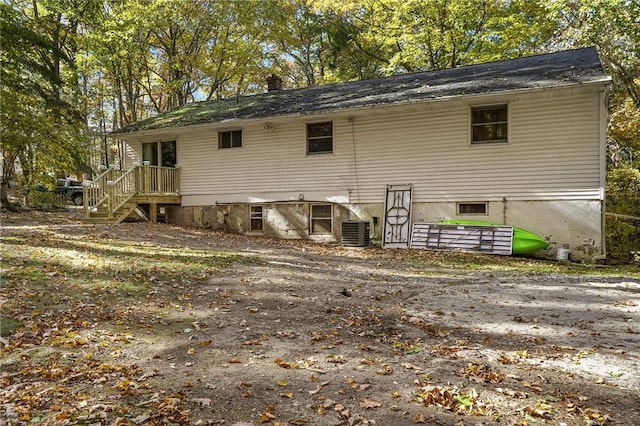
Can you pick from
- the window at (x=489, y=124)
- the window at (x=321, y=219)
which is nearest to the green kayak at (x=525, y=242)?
the window at (x=489, y=124)

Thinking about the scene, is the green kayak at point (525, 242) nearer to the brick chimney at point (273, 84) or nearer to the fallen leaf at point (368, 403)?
the fallen leaf at point (368, 403)

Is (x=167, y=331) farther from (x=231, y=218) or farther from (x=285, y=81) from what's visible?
(x=285, y=81)

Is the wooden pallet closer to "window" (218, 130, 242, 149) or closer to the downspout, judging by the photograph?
the downspout

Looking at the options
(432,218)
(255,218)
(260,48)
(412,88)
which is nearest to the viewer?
(432,218)

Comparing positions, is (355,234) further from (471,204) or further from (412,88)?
(412,88)

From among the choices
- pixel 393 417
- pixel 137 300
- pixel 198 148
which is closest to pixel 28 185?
pixel 198 148

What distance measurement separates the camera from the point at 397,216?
12.6 meters

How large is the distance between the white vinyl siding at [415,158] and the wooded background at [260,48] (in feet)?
12.1

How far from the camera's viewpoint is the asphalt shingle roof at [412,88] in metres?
10.8

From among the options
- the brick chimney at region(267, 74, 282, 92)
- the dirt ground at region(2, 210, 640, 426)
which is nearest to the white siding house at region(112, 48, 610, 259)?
the brick chimney at region(267, 74, 282, 92)

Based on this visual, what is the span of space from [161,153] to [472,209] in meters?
11.9

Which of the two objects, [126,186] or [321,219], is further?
[126,186]

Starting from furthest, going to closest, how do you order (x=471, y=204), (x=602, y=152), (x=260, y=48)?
(x=260, y=48) → (x=471, y=204) → (x=602, y=152)

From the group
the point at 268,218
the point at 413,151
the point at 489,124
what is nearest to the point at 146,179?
the point at 268,218
